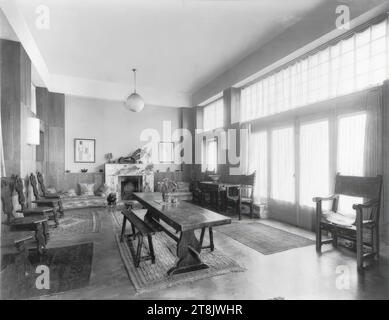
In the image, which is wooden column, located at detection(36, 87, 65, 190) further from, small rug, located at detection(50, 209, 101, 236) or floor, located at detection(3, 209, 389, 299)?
floor, located at detection(3, 209, 389, 299)

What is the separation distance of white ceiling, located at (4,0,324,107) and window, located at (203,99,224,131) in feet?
3.14

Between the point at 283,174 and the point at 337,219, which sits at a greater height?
the point at 283,174

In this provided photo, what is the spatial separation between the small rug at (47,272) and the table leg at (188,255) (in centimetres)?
98

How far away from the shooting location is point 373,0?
3.04 metres

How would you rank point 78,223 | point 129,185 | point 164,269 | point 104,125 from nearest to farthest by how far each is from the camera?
point 164,269, point 78,223, point 104,125, point 129,185

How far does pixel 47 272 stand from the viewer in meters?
2.61

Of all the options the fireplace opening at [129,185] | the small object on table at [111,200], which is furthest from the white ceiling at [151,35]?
the small object on table at [111,200]

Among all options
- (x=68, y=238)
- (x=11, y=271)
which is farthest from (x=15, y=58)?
(x=11, y=271)

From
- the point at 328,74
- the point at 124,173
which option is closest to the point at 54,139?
the point at 124,173

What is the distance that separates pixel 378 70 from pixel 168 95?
6164 mm

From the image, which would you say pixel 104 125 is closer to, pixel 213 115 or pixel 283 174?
pixel 213 115

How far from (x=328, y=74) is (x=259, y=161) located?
A: 2290 mm
